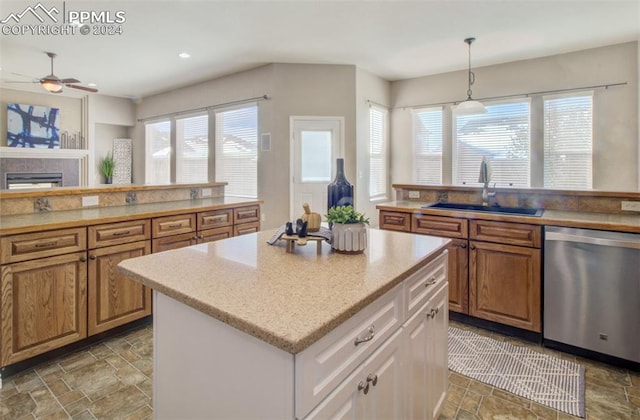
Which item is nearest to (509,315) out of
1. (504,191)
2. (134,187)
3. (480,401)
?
(480,401)

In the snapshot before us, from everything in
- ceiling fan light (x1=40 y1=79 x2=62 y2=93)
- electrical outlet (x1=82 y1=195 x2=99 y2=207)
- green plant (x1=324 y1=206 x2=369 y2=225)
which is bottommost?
green plant (x1=324 y1=206 x2=369 y2=225)

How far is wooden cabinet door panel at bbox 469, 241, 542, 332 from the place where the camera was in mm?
2510

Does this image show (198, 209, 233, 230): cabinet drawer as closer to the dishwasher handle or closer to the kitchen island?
the kitchen island

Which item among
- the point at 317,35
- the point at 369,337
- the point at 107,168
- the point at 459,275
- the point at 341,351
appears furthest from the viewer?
the point at 107,168

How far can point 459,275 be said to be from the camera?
9.24 feet

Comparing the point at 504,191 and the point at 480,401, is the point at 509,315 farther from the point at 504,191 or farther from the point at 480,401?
the point at 504,191

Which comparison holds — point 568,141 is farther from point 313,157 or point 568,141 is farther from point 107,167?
point 107,167

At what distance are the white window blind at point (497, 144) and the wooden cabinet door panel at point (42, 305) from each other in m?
4.94

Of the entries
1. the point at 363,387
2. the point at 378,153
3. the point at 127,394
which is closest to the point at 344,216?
the point at 363,387

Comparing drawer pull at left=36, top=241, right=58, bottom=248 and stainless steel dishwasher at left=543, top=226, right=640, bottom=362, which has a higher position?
drawer pull at left=36, top=241, right=58, bottom=248

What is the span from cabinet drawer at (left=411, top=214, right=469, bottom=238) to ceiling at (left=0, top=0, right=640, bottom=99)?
6.61 feet

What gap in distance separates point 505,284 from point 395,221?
100 cm

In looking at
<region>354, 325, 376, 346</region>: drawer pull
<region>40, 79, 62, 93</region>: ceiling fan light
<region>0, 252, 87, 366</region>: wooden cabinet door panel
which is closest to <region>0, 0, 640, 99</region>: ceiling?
<region>40, 79, 62, 93</region>: ceiling fan light

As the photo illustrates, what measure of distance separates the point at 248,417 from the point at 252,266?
1.76 ft
